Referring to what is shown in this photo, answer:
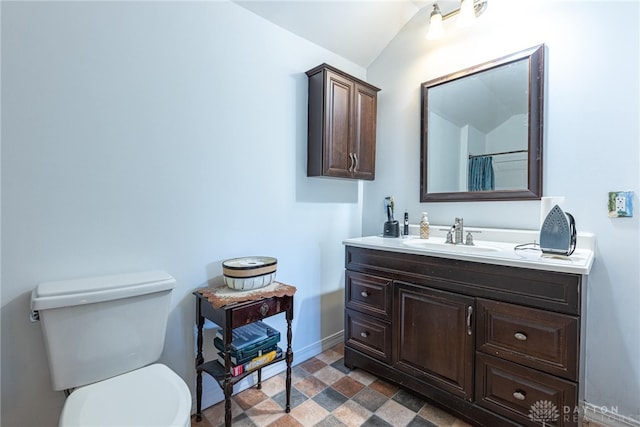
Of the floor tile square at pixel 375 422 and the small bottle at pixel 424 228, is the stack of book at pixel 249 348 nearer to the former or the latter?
the floor tile square at pixel 375 422

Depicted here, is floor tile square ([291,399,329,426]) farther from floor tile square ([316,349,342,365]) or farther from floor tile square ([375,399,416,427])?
floor tile square ([316,349,342,365])

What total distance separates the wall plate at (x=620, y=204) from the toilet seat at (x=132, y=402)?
2141 millimetres

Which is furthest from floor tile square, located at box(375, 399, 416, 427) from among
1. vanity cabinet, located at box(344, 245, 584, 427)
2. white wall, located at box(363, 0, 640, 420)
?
white wall, located at box(363, 0, 640, 420)

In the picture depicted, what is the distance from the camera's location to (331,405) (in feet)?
5.60

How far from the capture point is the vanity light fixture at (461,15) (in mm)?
1871

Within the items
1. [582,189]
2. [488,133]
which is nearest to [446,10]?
[488,133]

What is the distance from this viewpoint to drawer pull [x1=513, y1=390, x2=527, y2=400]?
1.36 m

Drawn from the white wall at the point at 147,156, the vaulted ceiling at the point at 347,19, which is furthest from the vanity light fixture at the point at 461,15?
the white wall at the point at 147,156

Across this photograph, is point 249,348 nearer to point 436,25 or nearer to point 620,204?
point 620,204

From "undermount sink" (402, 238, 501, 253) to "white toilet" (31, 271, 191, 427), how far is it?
4.49ft

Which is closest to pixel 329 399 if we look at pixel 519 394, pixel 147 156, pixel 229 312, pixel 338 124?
pixel 229 312

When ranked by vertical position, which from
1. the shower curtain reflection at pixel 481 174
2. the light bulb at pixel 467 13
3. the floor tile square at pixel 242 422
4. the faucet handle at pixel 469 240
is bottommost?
the floor tile square at pixel 242 422

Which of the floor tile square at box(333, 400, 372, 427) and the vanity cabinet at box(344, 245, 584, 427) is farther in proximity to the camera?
the floor tile square at box(333, 400, 372, 427)

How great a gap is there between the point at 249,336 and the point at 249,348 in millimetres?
98
